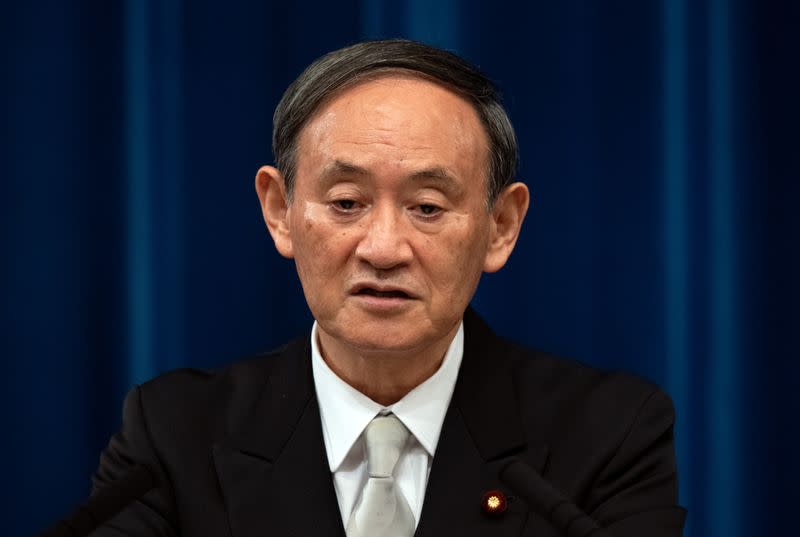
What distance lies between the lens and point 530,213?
2.05 metres

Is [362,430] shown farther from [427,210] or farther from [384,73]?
[384,73]

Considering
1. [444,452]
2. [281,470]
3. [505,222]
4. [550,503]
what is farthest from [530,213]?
[550,503]

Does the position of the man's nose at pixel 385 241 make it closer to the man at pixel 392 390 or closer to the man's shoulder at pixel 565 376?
the man at pixel 392 390

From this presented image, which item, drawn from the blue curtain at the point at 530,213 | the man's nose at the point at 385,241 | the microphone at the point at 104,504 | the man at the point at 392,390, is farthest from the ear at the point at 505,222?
the microphone at the point at 104,504

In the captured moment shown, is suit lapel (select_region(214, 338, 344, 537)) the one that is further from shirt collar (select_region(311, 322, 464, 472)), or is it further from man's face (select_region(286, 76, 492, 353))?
man's face (select_region(286, 76, 492, 353))

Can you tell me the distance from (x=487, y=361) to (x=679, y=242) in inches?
22.9

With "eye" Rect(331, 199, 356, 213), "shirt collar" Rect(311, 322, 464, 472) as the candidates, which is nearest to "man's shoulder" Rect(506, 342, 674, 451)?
"shirt collar" Rect(311, 322, 464, 472)

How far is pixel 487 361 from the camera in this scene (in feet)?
5.23

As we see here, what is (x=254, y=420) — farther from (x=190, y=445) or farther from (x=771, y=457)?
(x=771, y=457)

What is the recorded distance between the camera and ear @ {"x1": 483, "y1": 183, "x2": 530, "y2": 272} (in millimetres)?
1563

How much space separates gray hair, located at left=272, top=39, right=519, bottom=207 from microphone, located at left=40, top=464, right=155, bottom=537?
48 cm

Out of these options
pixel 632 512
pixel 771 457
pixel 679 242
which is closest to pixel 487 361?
pixel 632 512

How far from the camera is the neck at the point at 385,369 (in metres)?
1.53

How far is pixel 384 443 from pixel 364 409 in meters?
0.07
